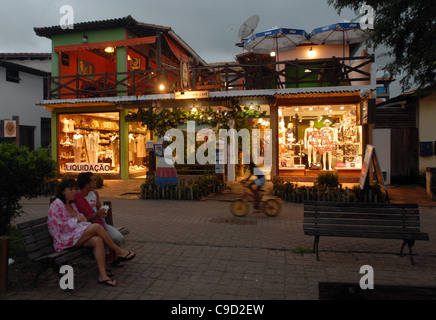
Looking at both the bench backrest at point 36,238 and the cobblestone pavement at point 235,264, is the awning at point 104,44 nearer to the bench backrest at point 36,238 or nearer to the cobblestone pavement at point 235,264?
the cobblestone pavement at point 235,264

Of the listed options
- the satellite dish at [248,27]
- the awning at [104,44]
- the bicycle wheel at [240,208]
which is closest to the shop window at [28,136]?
the awning at [104,44]

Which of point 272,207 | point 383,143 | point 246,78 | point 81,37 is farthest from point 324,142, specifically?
point 81,37

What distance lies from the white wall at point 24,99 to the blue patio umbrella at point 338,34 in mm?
17483

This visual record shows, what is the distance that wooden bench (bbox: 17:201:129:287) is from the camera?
428 cm

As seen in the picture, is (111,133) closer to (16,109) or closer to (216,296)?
(16,109)

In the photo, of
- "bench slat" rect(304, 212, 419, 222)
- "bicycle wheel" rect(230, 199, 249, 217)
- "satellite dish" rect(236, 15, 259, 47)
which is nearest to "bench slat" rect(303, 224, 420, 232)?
"bench slat" rect(304, 212, 419, 222)

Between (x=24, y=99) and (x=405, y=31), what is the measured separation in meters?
21.9

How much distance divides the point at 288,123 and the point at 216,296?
44.7 ft

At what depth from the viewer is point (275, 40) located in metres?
15.2

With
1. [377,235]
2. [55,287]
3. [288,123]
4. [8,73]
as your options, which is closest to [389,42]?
[377,235]

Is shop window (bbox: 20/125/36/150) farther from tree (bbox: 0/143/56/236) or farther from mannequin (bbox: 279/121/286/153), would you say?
tree (bbox: 0/143/56/236)

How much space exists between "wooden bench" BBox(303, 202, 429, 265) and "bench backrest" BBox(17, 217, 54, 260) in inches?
145

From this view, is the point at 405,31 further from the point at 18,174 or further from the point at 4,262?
the point at 4,262

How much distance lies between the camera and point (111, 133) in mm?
18328
